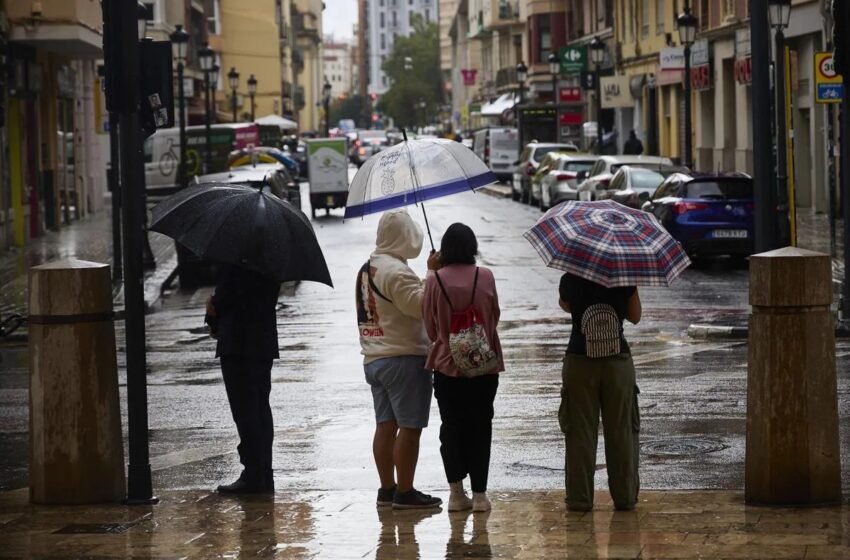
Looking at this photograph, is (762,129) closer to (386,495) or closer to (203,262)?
(386,495)

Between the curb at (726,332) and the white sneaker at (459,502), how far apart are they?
8.88 metres

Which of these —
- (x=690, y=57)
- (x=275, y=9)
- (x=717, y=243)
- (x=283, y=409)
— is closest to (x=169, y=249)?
(x=717, y=243)

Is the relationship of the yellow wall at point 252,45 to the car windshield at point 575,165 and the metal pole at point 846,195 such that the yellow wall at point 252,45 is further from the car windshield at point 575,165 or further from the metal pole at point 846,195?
the metal pole at point 846,195

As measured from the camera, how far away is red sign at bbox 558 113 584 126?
66094 millimetres

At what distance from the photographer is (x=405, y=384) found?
356 inches

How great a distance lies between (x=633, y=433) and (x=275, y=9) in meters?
113

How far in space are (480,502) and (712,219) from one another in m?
18.3

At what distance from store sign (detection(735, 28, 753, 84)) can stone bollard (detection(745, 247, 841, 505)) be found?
34978mm

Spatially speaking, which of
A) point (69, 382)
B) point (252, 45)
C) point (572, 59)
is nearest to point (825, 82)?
point (69, 382)

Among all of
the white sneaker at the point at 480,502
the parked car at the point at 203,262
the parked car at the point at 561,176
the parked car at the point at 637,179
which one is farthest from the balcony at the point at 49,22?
the white sneaker at the point at 480,502

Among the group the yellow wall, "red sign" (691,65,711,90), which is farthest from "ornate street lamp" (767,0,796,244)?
the yellow wall

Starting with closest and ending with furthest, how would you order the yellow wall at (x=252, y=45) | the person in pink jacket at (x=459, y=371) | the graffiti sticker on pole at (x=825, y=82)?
the person in pink jacket at (x=459, y=371) → the graffiti sticker on pole at (x=825, y=82) → the yellow wall at (x=252, y=45)

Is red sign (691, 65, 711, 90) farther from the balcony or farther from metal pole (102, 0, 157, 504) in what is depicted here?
metal pole (102, 0, 157, 504)

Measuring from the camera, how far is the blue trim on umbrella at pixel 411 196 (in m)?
9.95
